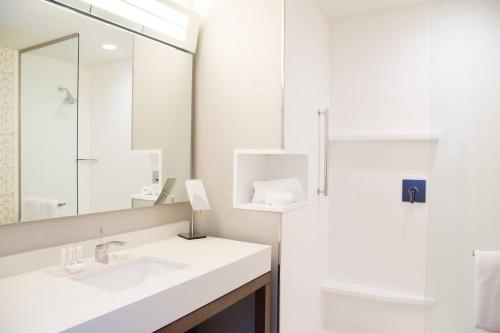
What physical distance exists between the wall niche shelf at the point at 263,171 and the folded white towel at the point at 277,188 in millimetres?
45

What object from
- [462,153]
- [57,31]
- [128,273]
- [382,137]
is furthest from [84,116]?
[382,137]

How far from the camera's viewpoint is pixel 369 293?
2.41 meters

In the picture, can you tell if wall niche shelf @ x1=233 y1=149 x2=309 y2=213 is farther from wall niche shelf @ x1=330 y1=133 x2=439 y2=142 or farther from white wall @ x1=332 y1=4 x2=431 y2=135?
white wall @ x1=332 y1=4 x2=431 y2=135

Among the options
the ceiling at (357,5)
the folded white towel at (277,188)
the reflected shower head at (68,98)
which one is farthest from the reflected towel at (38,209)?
the ceiling at (357,5)

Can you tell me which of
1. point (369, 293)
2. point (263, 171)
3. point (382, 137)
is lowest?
point (369, 293)

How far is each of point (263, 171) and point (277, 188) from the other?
0.23 m

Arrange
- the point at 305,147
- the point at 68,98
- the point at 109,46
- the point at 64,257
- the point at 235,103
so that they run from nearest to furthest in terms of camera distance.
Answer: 1. the point at 64,257
2. the point at 68,98
3. the point at 109,46
4. the point at 235,103
5. the point at 305,147

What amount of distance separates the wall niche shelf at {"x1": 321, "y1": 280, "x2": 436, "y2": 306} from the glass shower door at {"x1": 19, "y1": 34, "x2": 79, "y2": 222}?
182 cm

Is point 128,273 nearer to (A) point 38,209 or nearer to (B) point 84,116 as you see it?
(A) point 38,209

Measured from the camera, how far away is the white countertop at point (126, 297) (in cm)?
95

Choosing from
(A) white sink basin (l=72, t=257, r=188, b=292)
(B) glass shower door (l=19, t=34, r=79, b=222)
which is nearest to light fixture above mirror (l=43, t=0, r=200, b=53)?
(B) glass shower door (l=19, t=34, r=79, b=222)

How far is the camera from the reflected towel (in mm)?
1348

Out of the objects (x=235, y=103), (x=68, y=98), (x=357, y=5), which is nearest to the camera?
(x=68, y=98)

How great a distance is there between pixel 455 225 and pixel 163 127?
153 cm
